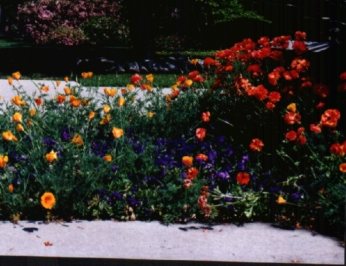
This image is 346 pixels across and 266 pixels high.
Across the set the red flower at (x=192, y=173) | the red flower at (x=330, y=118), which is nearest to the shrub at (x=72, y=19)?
the red flower at (x=330, y=118)

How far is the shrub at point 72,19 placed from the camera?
22.2 m

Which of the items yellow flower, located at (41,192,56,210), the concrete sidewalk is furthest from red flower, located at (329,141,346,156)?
yellow flower, located at (41,192,56,210)

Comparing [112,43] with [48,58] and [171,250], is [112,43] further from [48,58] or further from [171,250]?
[171,250]

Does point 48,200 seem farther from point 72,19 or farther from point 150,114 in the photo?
point 72,19

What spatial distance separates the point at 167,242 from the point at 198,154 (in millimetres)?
1120

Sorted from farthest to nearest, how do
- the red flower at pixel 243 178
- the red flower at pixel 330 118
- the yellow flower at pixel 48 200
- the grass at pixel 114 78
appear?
1. the grass at pixel 114 78
2. the red flower at pixel 330 118
3. the red flower at pixel 243 178
4. the yellow flower at pixel 48 200

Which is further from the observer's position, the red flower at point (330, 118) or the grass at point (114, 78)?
the grass at point (114, 78)

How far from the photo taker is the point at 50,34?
2256 cm

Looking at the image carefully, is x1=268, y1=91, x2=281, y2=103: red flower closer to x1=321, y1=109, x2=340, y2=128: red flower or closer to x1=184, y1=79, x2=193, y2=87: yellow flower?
x1=321, y1=109, x2=340, y2=128: red flower

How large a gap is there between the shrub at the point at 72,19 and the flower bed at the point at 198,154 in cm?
1728

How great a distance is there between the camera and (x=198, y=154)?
468 centimetres

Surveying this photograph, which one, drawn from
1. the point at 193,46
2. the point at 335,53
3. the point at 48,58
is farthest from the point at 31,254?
the point at 193,46

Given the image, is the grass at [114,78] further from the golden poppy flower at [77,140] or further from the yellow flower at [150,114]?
the golden poppy flower at [77,140]

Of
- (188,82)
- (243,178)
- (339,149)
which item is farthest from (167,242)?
(188,82)
